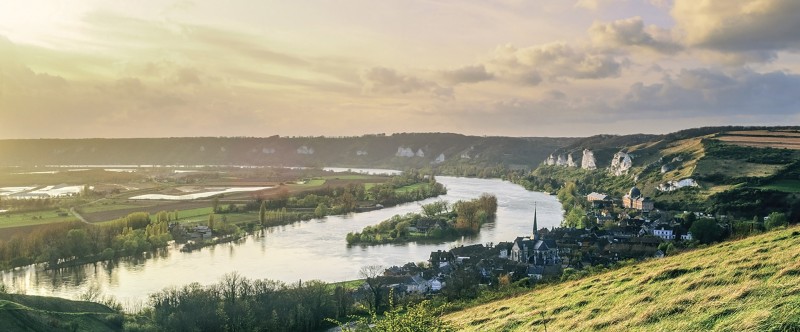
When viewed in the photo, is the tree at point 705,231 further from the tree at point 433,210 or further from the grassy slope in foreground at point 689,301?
the tree at point 433,210

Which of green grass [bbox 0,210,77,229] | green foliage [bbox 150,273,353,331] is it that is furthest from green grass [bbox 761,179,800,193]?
green grass [bbox 0,210,77,229]

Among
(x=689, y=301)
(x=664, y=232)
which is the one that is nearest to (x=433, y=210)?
(x=664, y=232)

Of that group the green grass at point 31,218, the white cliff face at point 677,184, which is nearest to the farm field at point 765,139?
the white cliff face at point 677,184

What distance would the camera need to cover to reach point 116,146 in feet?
633

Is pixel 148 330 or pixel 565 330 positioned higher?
pixel 565 330

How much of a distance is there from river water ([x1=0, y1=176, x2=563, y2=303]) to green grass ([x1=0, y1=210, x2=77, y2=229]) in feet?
41.3

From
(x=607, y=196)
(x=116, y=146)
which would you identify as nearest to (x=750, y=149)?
(x=607, y=196)

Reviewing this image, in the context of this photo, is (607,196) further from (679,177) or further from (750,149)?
(750,149)

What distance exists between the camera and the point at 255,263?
44469 millimetres

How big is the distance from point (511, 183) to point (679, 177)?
5846 cm

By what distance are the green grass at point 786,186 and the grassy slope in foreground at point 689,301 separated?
4426cm

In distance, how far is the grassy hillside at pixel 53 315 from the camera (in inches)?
829

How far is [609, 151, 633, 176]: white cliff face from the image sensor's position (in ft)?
320

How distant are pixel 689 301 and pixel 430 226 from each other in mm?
50437
